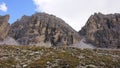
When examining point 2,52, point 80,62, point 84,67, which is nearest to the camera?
point 84,67

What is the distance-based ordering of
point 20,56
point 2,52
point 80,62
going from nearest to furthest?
point 80,62, point 20,56, point 2,52

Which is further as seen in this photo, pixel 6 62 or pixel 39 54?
pixel 39 54

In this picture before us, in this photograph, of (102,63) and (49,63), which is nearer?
(49,63)

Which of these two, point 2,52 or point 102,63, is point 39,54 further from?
point 102,63

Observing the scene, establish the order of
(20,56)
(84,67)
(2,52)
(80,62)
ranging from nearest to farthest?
1. (84,67)
2. (80,62)
3. (20,56)
4. (2,52)

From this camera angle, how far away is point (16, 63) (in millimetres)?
34812

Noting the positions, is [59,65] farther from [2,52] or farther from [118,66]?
[2,52]

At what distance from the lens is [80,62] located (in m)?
35.2

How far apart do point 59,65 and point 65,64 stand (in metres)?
0.91

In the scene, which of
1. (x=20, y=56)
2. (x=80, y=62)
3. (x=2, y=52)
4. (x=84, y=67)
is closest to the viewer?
(x=84, y=67)

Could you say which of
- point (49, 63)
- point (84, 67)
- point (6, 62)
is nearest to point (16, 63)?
point (6, 62)

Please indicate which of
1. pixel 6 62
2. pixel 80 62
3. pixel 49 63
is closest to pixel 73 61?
pixel 80 62

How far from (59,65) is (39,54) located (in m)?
8.29

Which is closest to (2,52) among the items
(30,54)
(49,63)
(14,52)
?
(14,52)
